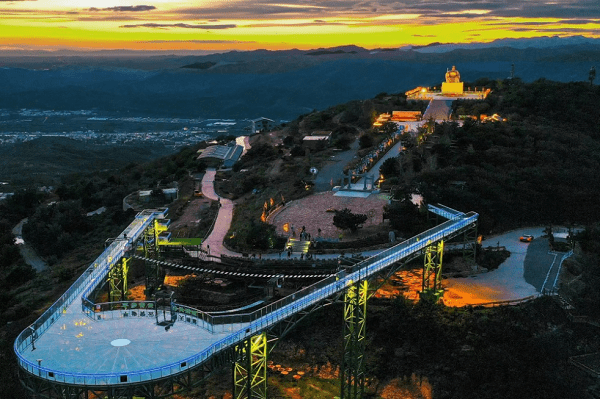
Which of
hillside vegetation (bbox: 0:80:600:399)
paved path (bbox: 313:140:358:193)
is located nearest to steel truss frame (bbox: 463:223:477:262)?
hillside vegetation (bbox: 0:80:600:399)

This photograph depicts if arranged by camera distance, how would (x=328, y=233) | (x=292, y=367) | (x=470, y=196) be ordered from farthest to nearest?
(x=470, y=196)
(x=328, y=233)
(x=292, y=367)

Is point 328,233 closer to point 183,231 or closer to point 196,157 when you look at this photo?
point 183,231

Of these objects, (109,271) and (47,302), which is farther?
(47,302)

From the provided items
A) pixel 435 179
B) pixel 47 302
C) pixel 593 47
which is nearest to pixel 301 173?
pixel 435 179

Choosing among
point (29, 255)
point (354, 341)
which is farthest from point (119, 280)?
point (29, 255)

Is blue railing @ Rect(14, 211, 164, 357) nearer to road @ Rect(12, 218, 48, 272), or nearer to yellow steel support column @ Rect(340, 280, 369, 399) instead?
yellow steel support column @ Rect(340, 280, 369, 399)

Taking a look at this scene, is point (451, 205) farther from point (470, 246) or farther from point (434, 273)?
point (434, 273)
